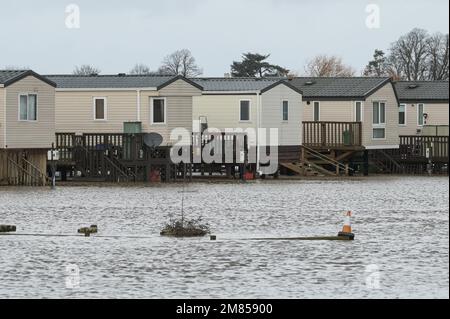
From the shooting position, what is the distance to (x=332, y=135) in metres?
69.0

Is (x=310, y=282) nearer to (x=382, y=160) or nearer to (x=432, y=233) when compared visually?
(x=432, y=233)

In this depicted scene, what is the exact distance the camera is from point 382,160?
7300 centimetres

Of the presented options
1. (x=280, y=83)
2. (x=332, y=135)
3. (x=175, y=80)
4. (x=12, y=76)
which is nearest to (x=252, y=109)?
(x=280, y=83)

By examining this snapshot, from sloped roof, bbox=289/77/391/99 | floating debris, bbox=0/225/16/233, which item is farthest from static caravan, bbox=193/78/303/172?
floating debris, bbox=0/225/16/233

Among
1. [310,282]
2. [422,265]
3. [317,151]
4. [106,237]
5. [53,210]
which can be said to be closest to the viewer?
[310,282]

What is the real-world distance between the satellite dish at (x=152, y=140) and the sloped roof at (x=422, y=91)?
23.6m

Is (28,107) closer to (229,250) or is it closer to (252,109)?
(252,109)

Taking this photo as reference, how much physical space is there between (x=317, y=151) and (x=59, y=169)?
16.1m

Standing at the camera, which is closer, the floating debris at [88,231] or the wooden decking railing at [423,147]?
the floating debris at [88,231]

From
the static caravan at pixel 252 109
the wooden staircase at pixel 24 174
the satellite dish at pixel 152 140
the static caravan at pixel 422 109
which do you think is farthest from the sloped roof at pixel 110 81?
the static caravan at pixel 422 109

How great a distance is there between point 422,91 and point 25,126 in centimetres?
3242

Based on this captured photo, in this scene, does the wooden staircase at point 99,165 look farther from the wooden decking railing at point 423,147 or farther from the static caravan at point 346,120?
the wooden decking railing at point 423,147

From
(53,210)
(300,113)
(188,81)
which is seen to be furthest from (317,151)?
(53,210)

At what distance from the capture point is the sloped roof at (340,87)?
7062cm
